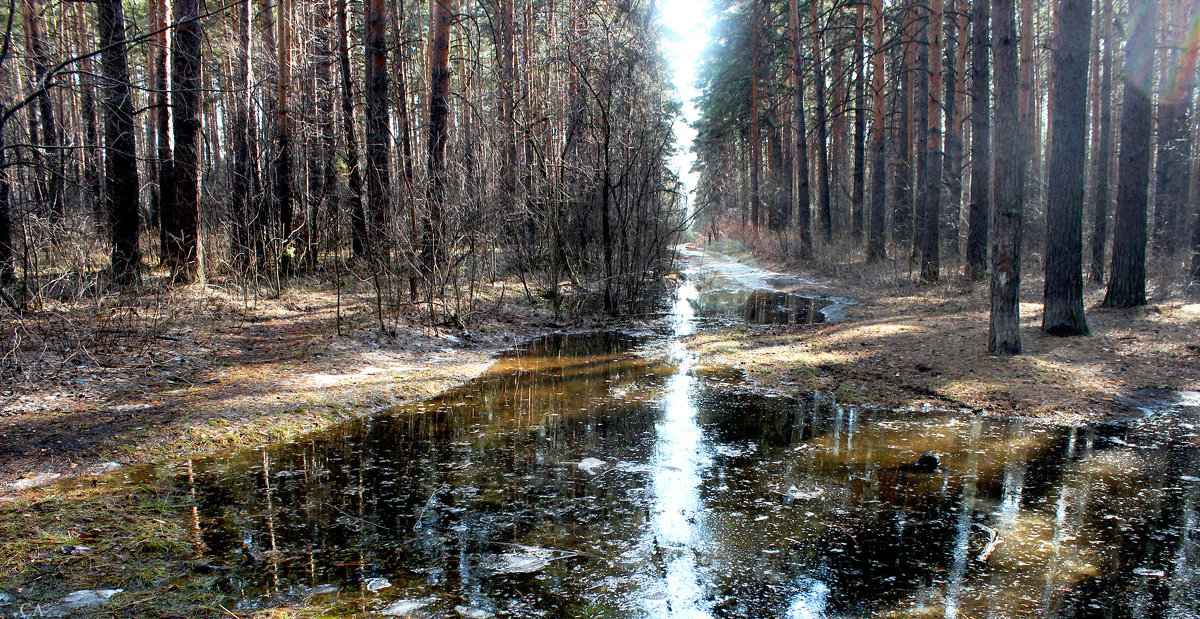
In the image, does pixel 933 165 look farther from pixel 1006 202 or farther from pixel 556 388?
pixel 556 388

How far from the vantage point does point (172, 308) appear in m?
8.20

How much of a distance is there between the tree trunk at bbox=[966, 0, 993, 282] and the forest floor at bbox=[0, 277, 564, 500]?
896 cm

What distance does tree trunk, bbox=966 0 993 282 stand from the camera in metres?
11.0

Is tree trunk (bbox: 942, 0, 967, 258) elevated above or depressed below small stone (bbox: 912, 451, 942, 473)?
above

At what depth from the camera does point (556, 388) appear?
23.4ft

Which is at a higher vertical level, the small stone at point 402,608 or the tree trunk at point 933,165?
the tree trunk at point 933,165

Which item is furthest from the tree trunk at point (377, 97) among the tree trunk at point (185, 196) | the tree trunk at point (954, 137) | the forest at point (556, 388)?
the tree trunk at point (954, 137)

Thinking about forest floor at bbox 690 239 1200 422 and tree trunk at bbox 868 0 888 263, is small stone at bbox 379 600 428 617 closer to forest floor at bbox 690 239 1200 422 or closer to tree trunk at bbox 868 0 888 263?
forest floor at bbox 690 239 1200 422

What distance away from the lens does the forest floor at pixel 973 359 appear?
20.4 feet

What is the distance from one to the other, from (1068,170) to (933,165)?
22.7ft

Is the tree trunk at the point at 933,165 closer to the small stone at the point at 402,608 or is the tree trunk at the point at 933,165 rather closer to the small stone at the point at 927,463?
the small stone at the point at 927,463

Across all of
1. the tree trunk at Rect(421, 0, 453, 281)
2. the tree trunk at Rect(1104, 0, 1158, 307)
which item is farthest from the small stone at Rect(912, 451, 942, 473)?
the tree trunk at Rect(1104, 0, 1158, 307)

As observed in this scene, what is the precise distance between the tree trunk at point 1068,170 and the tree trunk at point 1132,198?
6.70 feet

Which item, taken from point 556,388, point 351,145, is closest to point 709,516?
point 556,388
